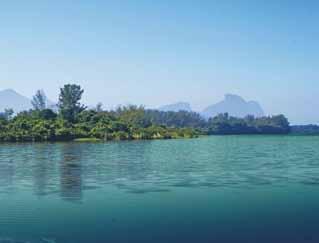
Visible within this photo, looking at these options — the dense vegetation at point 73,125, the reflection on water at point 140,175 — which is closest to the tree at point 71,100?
the dense vegetation at point 73,125

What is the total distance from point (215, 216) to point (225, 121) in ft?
588

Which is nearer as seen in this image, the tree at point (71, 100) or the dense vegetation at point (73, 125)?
the dense vegetation at point (73, 125)

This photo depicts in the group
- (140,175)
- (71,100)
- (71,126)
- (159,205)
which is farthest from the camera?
(71,100)

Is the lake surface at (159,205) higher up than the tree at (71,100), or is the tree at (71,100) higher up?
the tree at (71,100)

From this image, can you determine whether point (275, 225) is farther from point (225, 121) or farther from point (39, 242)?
point (225, 121)

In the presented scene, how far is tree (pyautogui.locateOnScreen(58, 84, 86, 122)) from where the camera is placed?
11731cm

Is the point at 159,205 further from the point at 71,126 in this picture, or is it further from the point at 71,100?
the point at 71,100

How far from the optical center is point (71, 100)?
12169 centimetres

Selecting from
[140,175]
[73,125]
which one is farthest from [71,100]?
[140,175]

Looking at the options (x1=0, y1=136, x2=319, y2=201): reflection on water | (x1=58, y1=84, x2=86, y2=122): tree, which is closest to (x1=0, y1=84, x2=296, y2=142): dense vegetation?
(x1=58, y1=84, x2=86, y2=122): tree

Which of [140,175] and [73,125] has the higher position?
[73,125]

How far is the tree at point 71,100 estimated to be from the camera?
385 feet

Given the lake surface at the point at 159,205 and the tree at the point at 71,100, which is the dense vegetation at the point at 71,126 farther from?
the lake surface at the point at 159,205

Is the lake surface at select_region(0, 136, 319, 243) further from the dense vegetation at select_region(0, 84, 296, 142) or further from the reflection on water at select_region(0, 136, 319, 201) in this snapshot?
the dense vegetation at select_region(0, 84, 296, 142)
